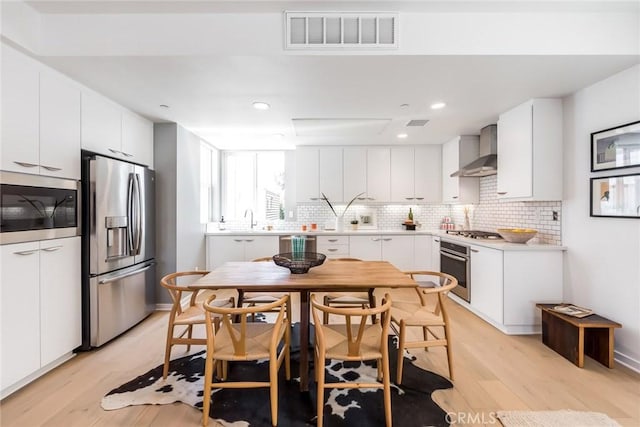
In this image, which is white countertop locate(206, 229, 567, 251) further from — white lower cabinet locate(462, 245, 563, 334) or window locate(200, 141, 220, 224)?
window locate(200, 141, 220, 224)

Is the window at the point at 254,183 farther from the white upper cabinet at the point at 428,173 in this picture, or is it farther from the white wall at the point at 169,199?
the white upper cabinet at the point at 428,173

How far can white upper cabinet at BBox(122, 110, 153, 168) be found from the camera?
3.21 m

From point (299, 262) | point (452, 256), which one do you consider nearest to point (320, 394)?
point (299, 262)

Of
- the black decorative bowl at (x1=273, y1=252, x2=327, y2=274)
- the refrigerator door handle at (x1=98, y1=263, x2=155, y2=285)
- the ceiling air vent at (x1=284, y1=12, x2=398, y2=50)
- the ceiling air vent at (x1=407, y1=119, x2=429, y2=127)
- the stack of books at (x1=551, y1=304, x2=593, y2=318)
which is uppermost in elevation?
the ceiling air vent at (x1=284, y1=12, x2=398, y2=50)

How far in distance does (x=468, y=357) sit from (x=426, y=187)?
3.19 m

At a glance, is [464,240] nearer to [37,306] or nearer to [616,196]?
[616,196]

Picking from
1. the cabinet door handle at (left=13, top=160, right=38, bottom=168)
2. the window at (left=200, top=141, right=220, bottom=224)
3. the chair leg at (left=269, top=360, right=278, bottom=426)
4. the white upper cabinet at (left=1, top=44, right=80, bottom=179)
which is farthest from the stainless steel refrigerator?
the chair leg at (left=269, top=360, right=278, bottom=426)

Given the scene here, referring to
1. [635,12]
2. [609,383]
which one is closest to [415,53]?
[635,12]

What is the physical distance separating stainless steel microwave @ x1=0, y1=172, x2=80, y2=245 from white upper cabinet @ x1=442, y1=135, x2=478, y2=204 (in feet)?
15.8

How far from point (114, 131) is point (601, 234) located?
15.9 feet

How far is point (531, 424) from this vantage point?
69.1 inches

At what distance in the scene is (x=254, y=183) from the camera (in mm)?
5711

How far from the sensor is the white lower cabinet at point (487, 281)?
3102 millimetres

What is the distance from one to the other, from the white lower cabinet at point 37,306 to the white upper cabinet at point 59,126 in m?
0.61
